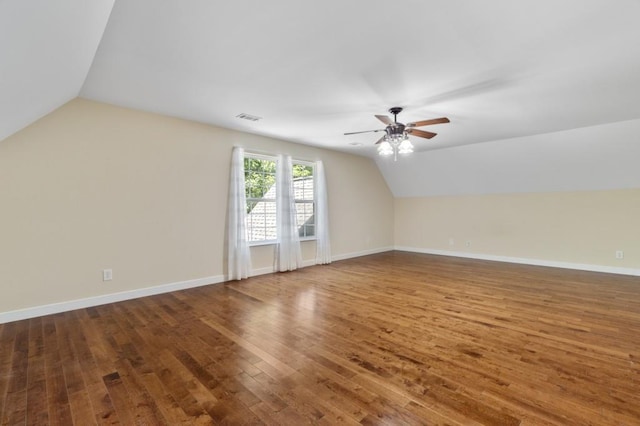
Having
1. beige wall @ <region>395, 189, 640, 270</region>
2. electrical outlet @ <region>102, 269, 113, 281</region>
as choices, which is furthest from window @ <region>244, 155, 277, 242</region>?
beige wall @ <region>395, 189, 640, 270</region>

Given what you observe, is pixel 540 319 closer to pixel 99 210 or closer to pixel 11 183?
pixel 99 210

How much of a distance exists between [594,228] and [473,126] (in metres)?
3.25

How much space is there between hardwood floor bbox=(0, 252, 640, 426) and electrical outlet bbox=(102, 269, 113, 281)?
39 cm

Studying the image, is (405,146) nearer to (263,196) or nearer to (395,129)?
(395,129)

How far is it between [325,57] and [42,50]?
194 cm

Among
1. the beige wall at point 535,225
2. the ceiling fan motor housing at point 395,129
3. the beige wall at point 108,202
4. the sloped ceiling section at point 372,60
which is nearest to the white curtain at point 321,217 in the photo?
the beige wall at point 108,202

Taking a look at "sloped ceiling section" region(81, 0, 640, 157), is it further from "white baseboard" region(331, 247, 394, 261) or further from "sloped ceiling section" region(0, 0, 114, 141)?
"white baseboard" region(331, 247, 394, 261)

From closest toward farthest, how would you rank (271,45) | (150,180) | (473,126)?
(271,45) < (150,180) < (473,126)

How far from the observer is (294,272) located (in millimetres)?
5453

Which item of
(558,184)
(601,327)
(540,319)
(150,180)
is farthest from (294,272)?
(558,184)

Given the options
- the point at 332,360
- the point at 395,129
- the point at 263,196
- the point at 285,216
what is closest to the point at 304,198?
the point at 285,216

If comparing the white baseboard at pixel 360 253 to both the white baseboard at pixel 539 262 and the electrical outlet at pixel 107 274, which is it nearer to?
the white baseboard at pixel 539 262

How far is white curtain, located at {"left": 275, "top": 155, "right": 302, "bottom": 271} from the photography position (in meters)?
5.44

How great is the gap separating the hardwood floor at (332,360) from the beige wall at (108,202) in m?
0.44
